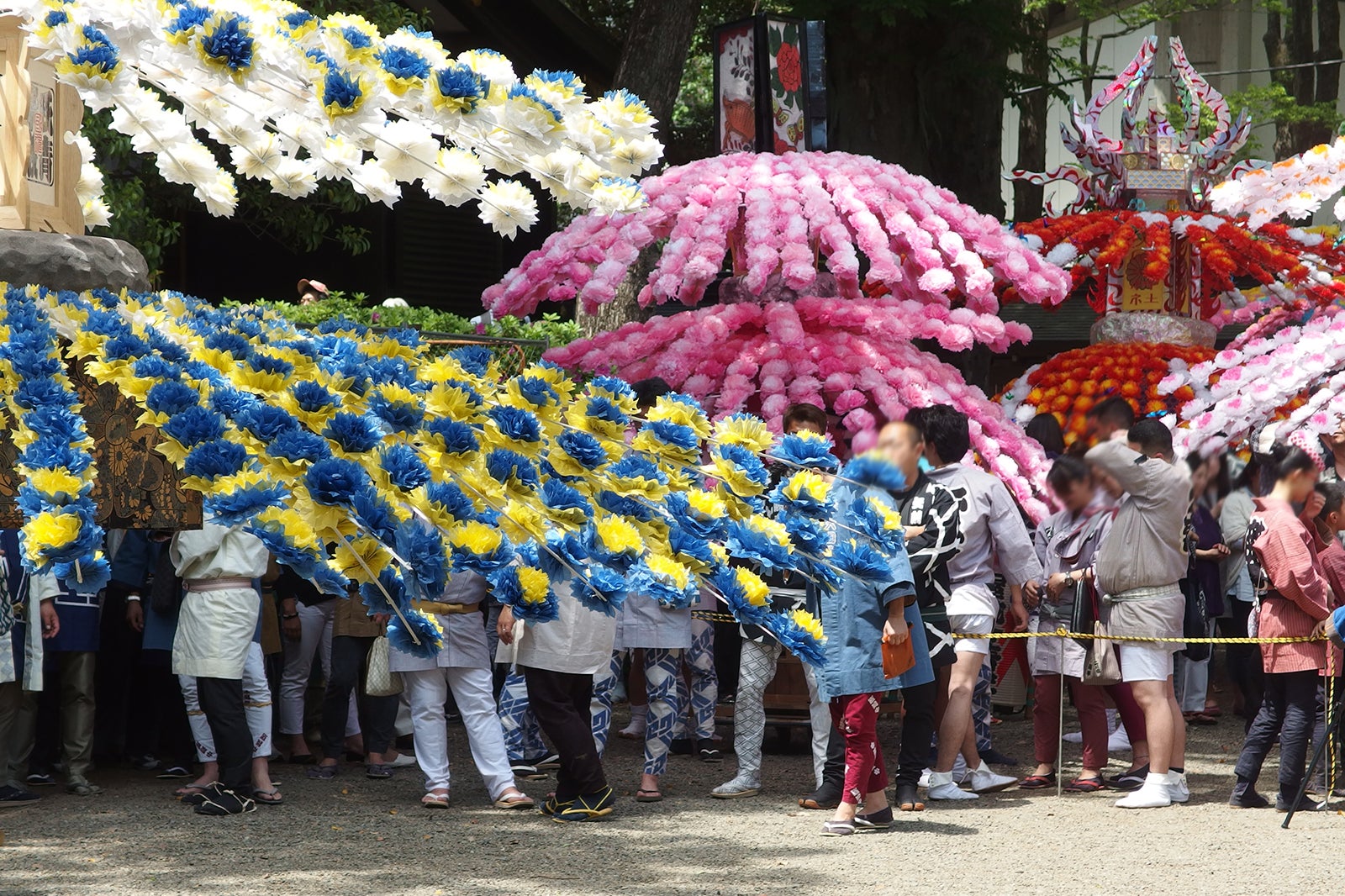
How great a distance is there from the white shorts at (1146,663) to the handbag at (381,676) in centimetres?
354

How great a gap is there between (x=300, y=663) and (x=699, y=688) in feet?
7.31

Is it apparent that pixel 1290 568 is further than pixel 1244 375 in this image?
No

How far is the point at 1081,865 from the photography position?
19.5ft

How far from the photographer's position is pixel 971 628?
7.10 m

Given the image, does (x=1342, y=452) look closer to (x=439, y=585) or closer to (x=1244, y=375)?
(x=1244, y=375)

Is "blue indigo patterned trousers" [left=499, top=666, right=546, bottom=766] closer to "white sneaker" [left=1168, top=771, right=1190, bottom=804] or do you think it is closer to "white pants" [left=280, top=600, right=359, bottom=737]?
"white pants" [left=280, top=600, right=359, bottom=737]

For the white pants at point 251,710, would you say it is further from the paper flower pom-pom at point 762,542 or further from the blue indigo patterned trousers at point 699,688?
the paper flower pom-pom at point 762,542

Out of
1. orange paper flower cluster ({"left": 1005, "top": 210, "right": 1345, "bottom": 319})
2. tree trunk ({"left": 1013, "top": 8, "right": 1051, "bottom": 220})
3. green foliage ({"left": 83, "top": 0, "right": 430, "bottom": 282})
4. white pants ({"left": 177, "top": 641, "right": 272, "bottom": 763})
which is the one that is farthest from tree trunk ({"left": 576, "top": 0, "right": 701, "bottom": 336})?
tree trunk ({"left": 1013, "top": 8, "right": 1051, "bottom": 220})

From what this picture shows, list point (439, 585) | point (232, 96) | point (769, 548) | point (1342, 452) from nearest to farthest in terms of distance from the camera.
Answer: point (439, 585) → point (769, 548) → point (232, 96) → point (1342, 452)

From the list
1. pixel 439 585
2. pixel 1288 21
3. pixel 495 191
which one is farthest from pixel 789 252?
pixel 1288 21

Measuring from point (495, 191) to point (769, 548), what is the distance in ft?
2.46

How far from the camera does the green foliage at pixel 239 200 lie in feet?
32.9

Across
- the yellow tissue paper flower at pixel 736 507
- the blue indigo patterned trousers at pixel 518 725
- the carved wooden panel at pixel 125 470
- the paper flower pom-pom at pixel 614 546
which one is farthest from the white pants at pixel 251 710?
the paper flower pom-pom at pixel 614 546

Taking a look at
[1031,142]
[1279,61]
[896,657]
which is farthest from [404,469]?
[1279,61]
